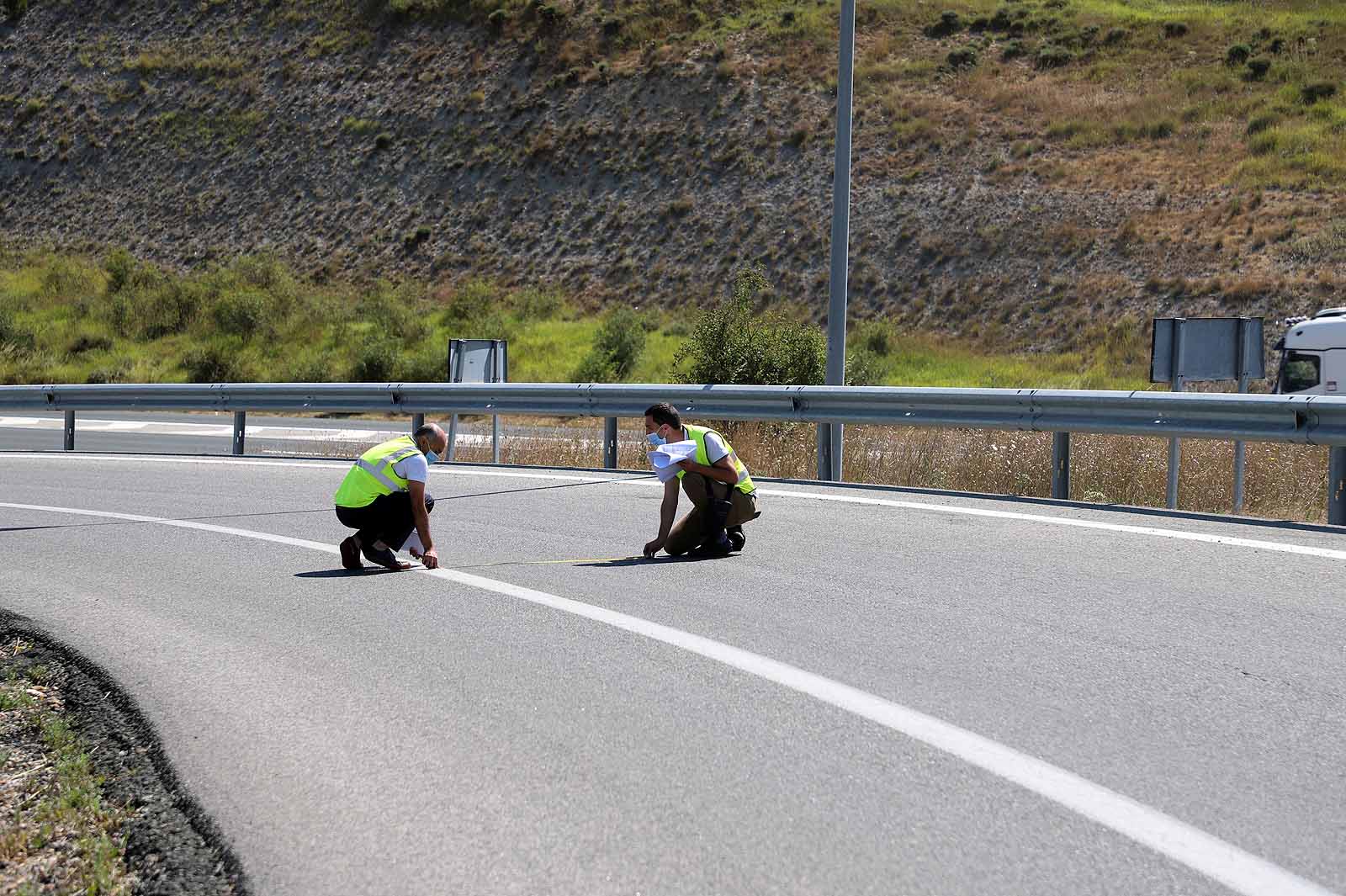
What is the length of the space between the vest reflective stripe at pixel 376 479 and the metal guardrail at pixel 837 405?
5.89m

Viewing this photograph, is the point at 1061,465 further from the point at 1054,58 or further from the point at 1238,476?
the point at 1054,58

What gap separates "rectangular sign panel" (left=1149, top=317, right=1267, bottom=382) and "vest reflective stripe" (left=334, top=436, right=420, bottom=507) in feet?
33.6

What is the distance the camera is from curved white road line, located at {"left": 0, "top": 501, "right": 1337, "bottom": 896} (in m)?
3.94

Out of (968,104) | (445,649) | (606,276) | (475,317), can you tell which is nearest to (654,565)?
(445,649)

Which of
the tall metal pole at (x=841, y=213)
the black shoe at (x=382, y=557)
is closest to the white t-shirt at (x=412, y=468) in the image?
the black shoe at (x=382, y=557)

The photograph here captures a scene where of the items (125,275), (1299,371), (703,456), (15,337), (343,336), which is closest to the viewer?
(703,456)

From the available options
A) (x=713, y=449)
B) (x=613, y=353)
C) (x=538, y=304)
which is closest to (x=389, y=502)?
(x=713, y=449)

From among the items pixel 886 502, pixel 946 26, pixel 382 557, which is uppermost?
pixel 946 26

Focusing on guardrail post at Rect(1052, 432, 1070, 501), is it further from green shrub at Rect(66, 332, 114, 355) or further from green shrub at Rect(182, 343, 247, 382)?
green shrub at Rect(66, 332, 114, 355)

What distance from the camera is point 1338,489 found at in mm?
10641

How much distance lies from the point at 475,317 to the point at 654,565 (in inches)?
1542

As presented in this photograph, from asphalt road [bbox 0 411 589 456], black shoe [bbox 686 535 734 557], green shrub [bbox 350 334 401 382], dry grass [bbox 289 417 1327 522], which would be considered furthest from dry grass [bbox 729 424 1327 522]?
green shrub [bbox 350 334 401 382]

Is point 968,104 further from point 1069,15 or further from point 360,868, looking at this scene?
point 360,868

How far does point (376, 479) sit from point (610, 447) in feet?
22.9
